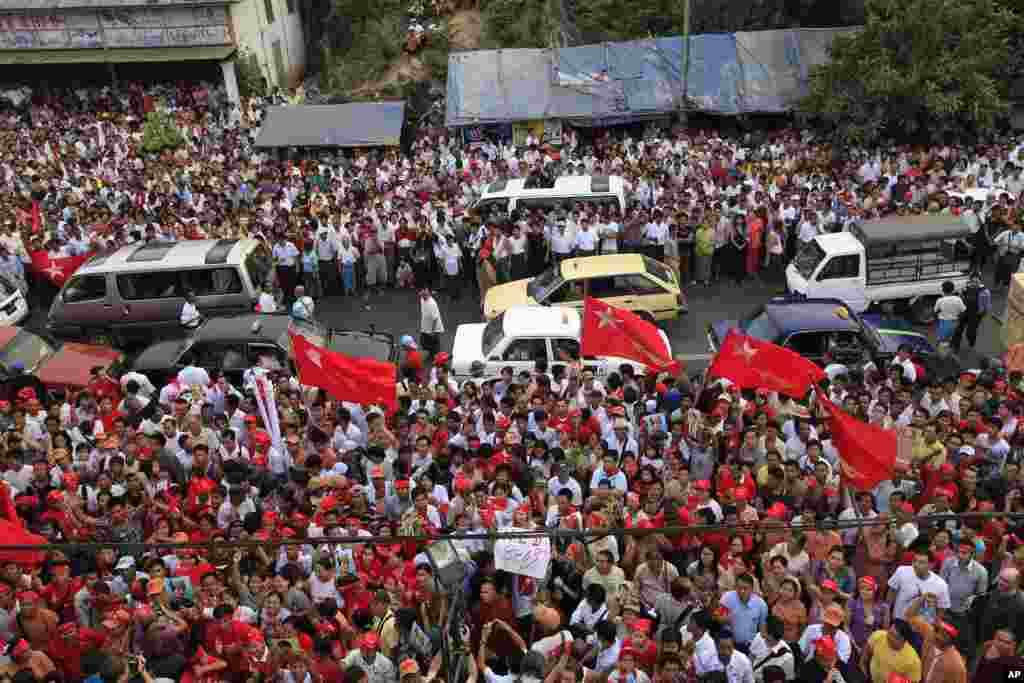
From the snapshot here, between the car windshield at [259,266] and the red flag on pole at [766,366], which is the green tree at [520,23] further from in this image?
the red flag on pole at [766,366]

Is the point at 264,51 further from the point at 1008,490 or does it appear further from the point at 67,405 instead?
the point at 1008,490

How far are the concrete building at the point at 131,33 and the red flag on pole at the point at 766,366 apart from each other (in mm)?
18665

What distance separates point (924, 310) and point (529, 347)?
6.65 m

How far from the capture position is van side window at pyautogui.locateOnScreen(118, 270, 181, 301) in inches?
585

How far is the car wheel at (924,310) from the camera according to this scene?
15211 mm

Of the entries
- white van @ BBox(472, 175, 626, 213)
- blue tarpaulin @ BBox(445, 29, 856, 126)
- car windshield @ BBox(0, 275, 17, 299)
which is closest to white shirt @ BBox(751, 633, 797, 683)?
white van @ BBox(472, 175, 626, 213)

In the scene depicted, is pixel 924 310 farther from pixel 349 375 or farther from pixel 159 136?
pixel 159 136

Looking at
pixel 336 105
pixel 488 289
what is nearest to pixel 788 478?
pixel 488 289

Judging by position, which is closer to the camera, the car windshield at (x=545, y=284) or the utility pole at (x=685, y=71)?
the car windshield at (x=545, y=284)

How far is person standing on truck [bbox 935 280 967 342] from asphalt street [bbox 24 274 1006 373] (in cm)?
104

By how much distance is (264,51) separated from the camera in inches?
1062

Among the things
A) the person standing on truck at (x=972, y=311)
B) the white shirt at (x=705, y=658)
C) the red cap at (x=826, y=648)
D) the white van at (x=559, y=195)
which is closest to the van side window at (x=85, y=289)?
the white van at (x=559, y=195)

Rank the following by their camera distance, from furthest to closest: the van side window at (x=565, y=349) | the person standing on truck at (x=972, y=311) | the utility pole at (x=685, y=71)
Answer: the utility pole at (x=685, y=71)
the person standing on truck at (x=972, y=311)
the van side window at (x=565, y=349)

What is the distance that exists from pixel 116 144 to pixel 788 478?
62.6ft
